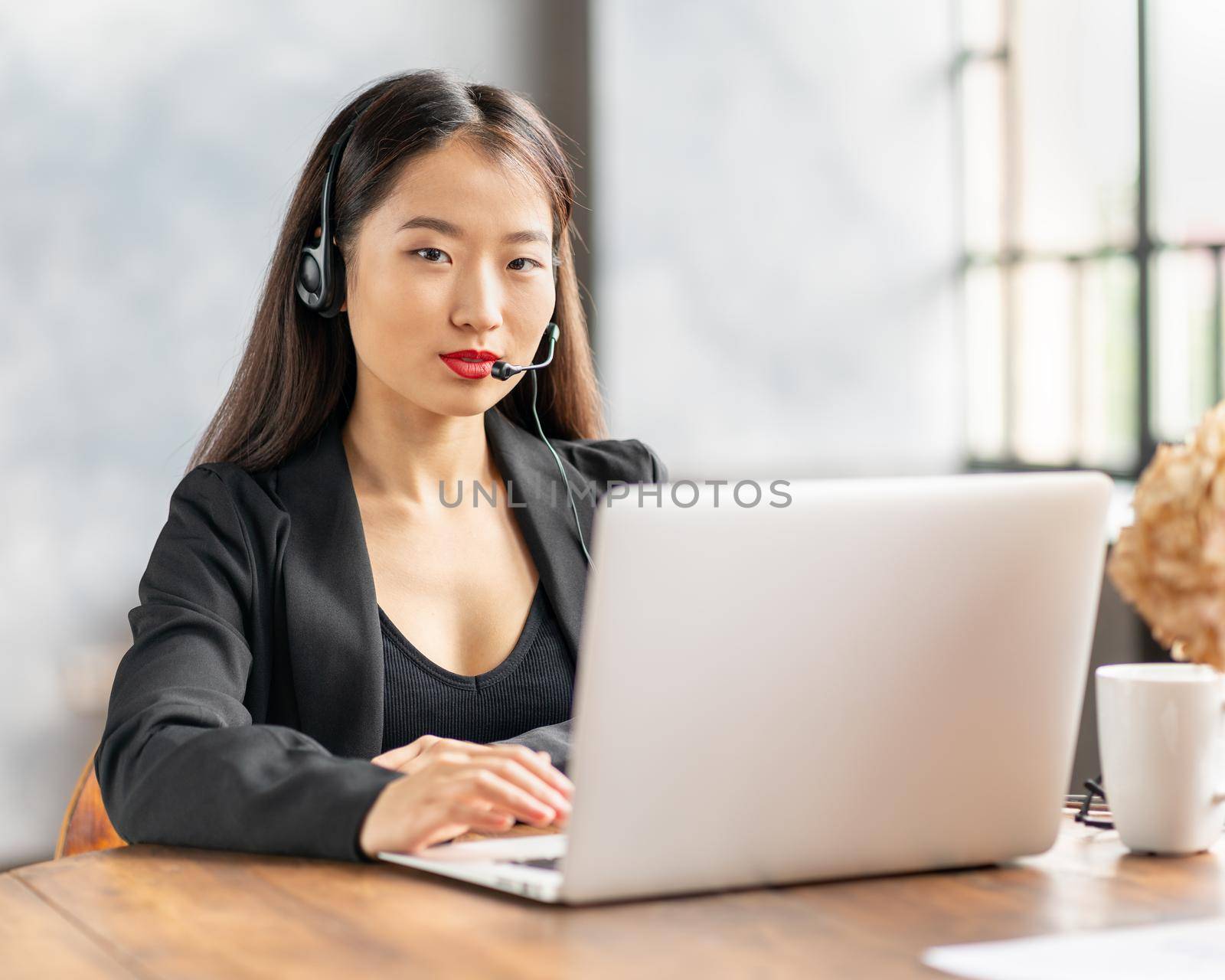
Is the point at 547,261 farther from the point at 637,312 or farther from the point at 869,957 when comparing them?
the point at 637,312

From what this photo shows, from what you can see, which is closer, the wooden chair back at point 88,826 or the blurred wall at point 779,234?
the wooden chair back at point 88,826

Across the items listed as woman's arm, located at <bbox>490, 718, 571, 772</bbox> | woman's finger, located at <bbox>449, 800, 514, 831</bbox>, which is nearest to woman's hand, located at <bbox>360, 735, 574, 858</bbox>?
woman's finger, located at <bbox>449, 800, 514, 831</bbox>

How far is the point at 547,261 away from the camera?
5.29 feet

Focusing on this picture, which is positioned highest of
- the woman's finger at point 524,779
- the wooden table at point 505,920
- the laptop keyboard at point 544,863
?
the woman's finger at point 524,779

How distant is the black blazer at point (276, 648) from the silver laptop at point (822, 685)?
4.3 inches

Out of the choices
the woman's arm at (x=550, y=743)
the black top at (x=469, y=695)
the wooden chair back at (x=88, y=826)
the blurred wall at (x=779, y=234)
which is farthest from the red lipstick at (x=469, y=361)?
the blurred wall at (x=779, y=234)

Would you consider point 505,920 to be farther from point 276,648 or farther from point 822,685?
point 276,648

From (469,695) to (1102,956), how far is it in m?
0.87

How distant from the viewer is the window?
362 cm

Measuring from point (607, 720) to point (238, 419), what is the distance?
3.17 feet

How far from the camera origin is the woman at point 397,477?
58.1 inches

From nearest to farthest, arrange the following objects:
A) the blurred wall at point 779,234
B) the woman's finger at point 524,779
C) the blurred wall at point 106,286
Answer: the woman's finger at point 524,779
the blurred wall at point 106,286
the blurred wall at point 779,234

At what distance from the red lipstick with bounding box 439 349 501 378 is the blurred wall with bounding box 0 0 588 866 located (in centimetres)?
208

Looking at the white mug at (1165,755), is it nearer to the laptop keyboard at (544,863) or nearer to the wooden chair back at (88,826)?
the laptop keyboard at (544,863)
